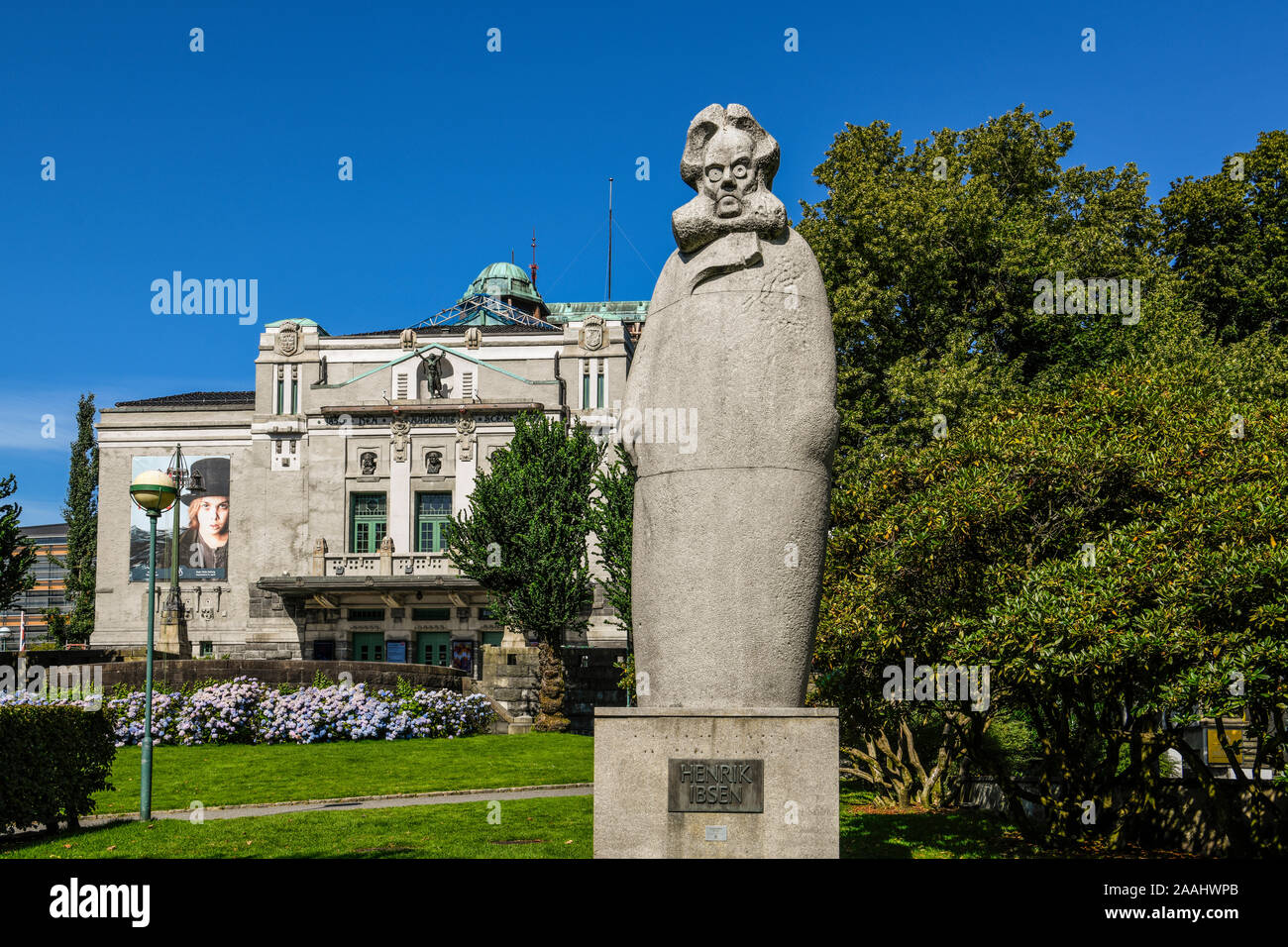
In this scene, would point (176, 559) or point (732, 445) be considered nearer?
point (732, 445)

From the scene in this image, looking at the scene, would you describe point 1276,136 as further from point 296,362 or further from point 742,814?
point 296,362

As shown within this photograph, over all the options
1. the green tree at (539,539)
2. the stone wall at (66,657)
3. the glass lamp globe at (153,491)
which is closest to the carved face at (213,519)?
the stone wall at (66,657)

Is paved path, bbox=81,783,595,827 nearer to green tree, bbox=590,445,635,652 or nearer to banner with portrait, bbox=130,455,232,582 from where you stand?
green tree, bbox=590,445,635,652

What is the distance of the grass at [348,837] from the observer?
12.7 m

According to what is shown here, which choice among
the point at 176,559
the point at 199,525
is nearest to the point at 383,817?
the point at 176,559

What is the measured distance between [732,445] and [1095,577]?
5.19 m

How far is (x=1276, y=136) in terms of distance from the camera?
1310 inches

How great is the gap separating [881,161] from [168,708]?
79.6 feet

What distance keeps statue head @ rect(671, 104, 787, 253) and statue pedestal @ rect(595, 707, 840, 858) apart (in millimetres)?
3447

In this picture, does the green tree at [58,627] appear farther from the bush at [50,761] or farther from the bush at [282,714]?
the bush at [50,761]

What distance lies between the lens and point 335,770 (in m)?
22.8

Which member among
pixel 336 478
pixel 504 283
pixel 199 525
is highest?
pixel 504 283

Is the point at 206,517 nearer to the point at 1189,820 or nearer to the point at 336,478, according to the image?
the point at 336,478

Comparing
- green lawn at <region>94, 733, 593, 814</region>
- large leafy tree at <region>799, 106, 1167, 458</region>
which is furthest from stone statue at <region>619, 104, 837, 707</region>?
large leafy tree at <region>799, 106, 1167, 458</region>
